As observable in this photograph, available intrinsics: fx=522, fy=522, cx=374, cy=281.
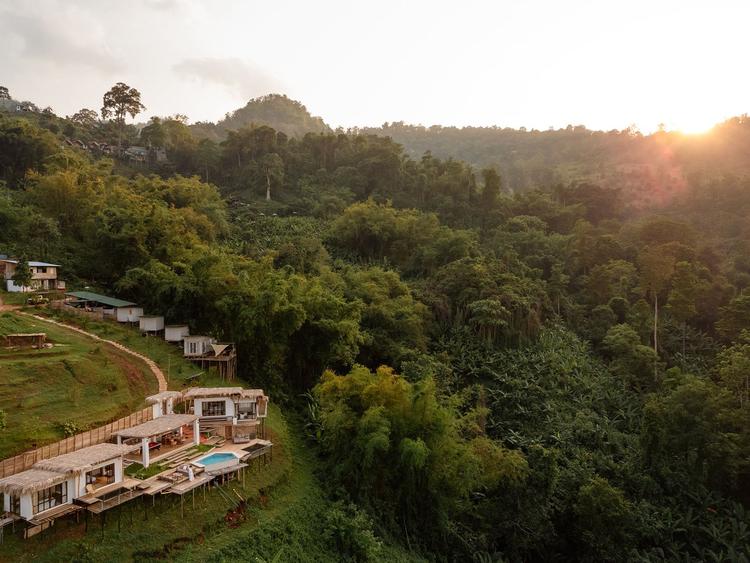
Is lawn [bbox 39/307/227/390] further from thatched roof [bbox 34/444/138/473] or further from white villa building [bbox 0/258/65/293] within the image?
thatched roof [bbox 34/444/138/473]

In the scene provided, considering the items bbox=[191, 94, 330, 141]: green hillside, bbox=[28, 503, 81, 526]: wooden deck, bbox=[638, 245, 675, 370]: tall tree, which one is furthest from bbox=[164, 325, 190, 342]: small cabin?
bbox=[191, 94, 330, 141]: green hillside

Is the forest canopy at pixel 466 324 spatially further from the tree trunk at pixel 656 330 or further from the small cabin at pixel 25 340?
the small cabin at pixel 25 340

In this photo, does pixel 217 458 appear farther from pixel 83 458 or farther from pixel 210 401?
pixel 83 458

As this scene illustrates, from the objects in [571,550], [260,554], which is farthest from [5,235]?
[571,550]

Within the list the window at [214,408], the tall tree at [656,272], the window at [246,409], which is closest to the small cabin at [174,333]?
the window at [214,408]

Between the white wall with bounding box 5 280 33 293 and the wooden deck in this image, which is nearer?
the wooden deck

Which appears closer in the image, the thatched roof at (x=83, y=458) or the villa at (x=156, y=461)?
the villa at (x=156, y=461)

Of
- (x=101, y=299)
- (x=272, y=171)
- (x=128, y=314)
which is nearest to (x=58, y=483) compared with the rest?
(x=128, y=314)
